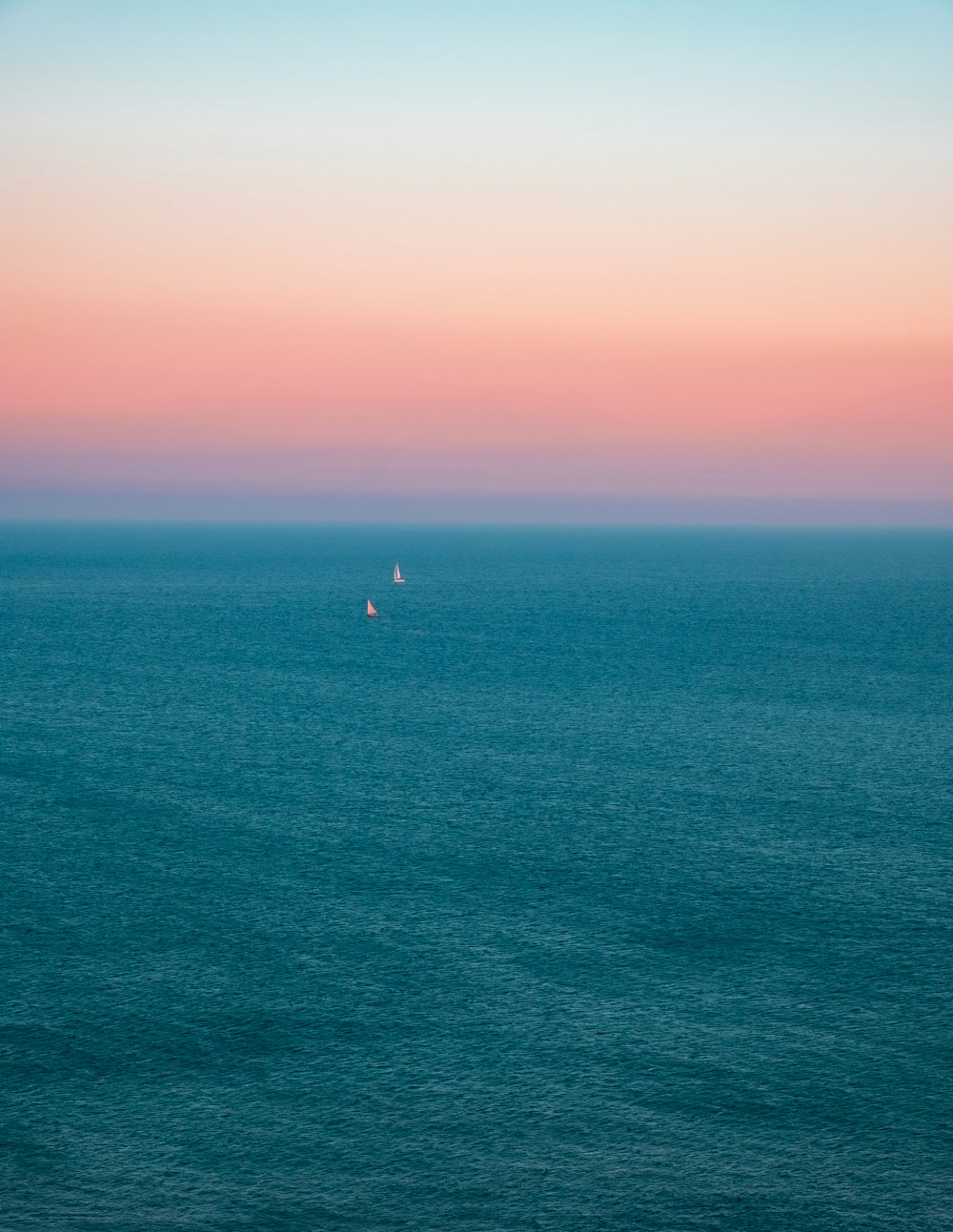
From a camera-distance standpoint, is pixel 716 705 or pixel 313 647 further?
pixel 313 647

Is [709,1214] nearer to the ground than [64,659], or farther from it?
nearer to the ground

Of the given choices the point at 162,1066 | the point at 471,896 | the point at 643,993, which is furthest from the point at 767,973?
the point at 162,1066

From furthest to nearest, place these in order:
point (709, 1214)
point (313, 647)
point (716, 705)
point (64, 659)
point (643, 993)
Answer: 1. point (313, 647)
2. point (64, 659)
3. point (716, 705)
4. point (643, 993)
5. point (709, 1214)

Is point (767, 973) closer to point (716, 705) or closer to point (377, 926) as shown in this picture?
point (377, 926)

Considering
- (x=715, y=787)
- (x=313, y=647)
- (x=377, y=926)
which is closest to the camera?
(x=377, y=926)

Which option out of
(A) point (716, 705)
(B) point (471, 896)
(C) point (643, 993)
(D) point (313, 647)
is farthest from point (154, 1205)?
(D) point (313, 647)

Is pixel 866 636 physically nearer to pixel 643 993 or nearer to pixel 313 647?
pixel 313 647
